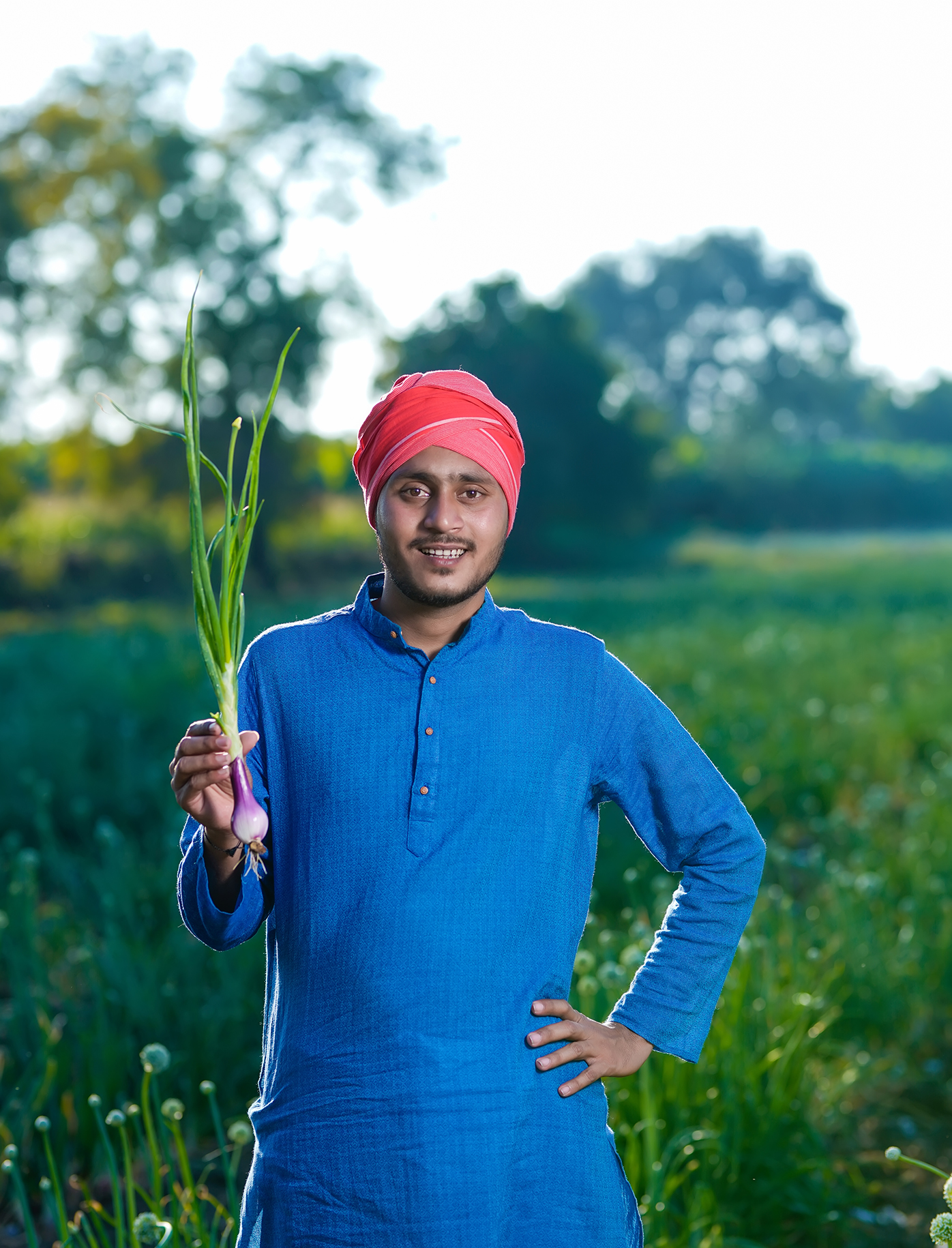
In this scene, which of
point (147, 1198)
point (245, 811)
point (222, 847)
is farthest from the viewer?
point (147, 1198)

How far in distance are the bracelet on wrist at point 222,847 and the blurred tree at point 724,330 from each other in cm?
5278

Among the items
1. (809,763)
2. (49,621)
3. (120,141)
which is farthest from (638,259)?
(809,763)

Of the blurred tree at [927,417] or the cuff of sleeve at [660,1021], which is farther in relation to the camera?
the blurred tree at [927,417]

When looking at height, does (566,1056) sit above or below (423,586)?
below

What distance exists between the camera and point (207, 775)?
55.4 inches

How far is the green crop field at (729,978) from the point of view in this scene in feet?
8.55

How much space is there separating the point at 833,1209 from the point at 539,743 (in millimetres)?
1766

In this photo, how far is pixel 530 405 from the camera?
1077 inches

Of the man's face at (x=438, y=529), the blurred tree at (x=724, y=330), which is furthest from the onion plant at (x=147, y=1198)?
the blurred tree at (x=724, y=330)

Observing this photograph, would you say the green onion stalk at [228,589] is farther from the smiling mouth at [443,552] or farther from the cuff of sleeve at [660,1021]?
the cuff of sleeve at [660,1021]

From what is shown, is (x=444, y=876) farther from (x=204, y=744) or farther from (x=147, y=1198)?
(x=147, y=1198)

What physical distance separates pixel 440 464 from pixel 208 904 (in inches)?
24.8

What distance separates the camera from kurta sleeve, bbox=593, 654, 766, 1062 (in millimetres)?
1651

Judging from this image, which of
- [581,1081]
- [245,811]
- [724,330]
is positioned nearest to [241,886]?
[245,811]
